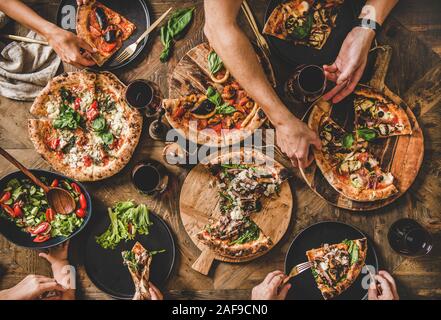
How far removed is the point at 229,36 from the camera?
2.79m

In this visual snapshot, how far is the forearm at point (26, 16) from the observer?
3162 mm

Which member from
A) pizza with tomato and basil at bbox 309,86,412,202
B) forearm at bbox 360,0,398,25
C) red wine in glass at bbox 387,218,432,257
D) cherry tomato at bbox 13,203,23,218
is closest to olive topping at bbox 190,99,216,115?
pizza with tomato and basil at bbox 309,86,412,202

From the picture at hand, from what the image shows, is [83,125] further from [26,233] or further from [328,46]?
[328,46]

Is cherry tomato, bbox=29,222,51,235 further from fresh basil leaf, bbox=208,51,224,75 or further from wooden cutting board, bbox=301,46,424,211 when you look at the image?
wooden cutting board, bbox=301,46,424,211

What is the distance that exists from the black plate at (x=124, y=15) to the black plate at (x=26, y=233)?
1.00 meters

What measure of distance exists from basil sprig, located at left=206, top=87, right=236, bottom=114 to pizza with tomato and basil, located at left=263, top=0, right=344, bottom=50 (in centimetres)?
65

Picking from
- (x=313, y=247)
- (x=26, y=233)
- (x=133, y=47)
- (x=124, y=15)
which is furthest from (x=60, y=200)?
(x=313, y=247)

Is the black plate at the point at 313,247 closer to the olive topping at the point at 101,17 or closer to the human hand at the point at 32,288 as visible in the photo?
the human hand at the point at 32,288

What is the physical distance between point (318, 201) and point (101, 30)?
2363 millimetres

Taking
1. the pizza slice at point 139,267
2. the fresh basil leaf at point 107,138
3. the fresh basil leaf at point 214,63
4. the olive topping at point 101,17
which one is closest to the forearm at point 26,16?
the olive topping at point 101,17

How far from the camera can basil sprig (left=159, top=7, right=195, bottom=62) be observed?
329 centimetres

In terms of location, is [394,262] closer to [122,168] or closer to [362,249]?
[362,249]

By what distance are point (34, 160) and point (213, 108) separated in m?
1.67

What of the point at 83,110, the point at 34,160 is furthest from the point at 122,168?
the point at 34,160
